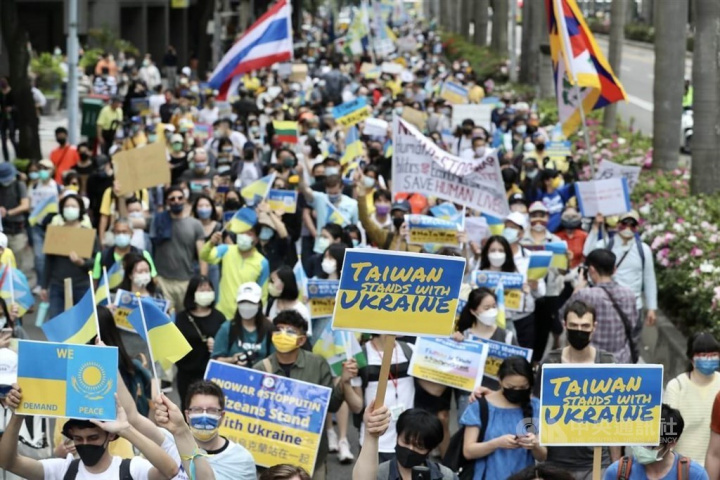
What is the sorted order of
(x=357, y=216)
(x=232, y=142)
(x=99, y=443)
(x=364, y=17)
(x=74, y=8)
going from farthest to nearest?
(x=364, y=17)
(x=74, y=8)
(x=232, y=142)
(x=357, y=216)
(x=99, y=443)

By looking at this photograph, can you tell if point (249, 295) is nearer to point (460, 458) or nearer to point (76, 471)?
point (460, 458)

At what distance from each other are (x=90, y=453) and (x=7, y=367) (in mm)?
1388

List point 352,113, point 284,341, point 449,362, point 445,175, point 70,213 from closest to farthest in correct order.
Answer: point 284,341
point 449,362
point 70,213
point 445,175
point 352,113

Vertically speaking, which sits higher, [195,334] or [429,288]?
[429,288]

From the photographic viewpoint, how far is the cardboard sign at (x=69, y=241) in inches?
487

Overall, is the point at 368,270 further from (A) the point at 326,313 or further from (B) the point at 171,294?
(B) the point at 171,294

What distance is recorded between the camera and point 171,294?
12.4 meters

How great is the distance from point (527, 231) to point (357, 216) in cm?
225

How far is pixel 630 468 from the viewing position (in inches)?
254

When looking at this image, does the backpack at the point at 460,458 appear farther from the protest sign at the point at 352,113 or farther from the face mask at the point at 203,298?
the protest sign at the point at 352,113

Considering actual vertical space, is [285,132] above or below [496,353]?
below

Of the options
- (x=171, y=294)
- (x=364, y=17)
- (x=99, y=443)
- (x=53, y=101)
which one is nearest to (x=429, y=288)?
(x=99, y=443)

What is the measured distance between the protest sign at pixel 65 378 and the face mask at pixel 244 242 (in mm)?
5452

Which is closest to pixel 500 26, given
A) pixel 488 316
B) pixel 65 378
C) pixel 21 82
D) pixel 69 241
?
pixel 21 82
